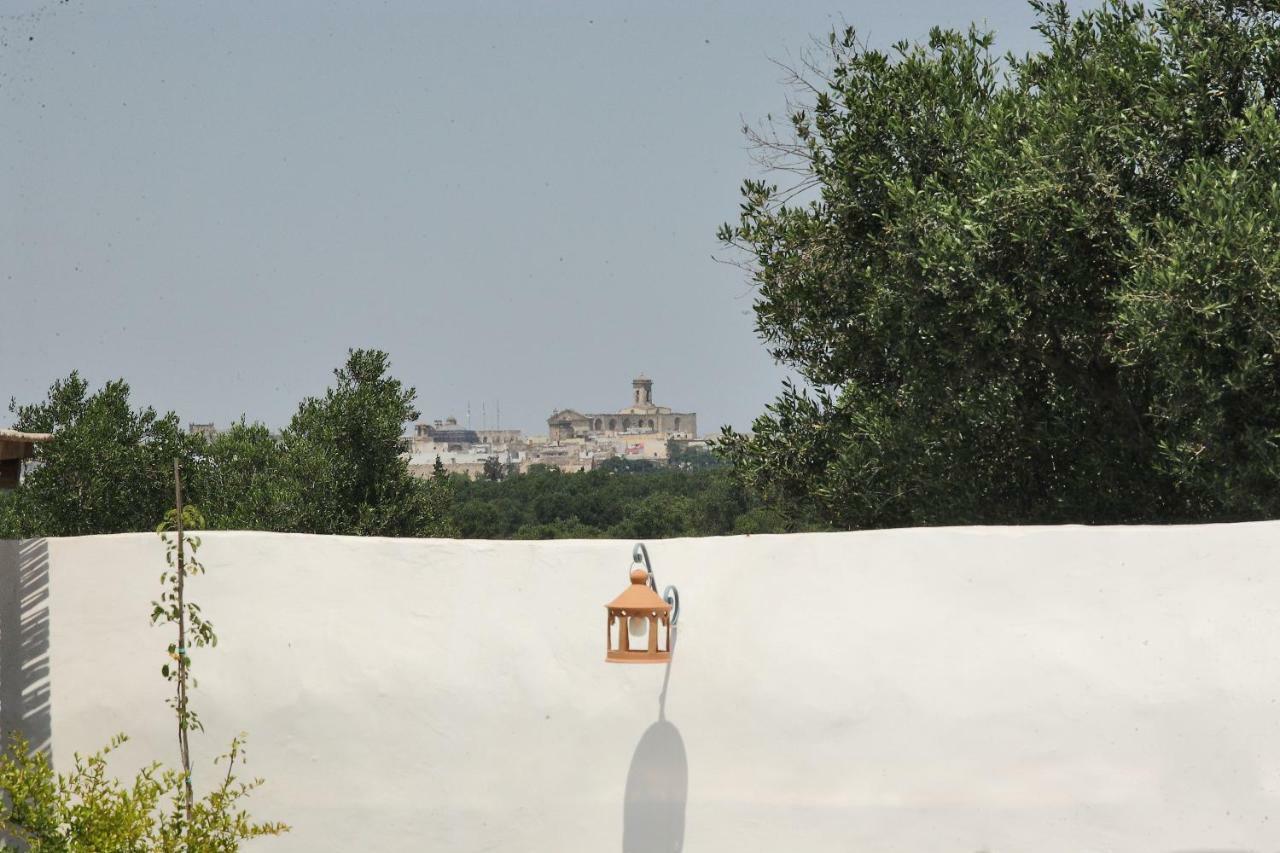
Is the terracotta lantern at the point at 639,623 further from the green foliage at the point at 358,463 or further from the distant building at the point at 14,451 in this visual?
the green foliage at the point at 358,463

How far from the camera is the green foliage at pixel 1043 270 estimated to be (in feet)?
25.3

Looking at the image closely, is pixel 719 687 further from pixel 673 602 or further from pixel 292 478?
pixel 292 478

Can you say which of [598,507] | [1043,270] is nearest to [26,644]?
[1043,270]

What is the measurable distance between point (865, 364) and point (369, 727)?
567 cm

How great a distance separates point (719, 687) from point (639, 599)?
553mm

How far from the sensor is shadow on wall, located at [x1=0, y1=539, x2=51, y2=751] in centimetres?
622

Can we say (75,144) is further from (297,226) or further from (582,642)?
(582,642)

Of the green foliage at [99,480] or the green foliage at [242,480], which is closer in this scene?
the green foliage at [242,480]

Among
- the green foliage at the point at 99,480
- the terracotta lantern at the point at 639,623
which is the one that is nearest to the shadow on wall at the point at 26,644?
the terracotta lantern at the point at 639,623

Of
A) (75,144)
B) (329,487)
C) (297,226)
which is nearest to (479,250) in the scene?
(297,226)

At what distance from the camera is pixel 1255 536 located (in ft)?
17.0

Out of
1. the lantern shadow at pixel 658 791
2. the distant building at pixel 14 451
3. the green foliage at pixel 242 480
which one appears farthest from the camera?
the green foliage at pixel 242 480

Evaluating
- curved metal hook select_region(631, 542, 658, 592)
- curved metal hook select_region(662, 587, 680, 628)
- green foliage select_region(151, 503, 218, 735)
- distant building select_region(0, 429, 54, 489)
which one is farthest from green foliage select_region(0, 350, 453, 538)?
curved metal hook select_region(662, 587, 680, 628)

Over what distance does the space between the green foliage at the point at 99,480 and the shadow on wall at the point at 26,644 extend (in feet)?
43.3
